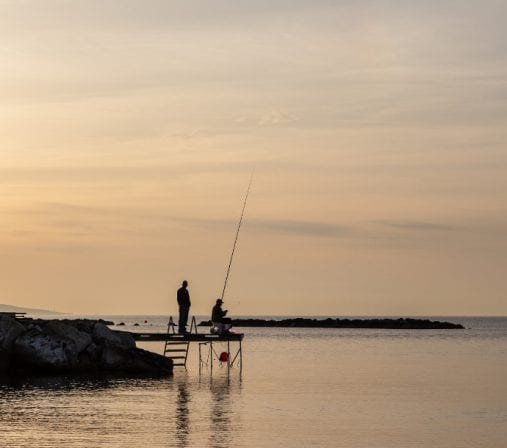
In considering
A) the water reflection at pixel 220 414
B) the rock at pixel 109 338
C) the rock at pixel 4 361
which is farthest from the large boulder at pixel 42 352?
the water reflection at pixel 220 414

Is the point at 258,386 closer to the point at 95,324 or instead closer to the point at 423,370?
the point at 95,324

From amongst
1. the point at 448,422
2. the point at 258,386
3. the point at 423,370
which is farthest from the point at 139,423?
the point at 423,370

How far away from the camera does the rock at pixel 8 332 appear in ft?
140

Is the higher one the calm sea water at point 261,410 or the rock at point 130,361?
the rock at point 130,361

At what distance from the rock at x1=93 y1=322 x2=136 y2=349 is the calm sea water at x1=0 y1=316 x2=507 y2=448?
2590 millimetres

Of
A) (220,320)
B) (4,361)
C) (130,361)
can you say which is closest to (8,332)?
(4,361)

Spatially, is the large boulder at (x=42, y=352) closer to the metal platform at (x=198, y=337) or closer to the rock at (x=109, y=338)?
the rock at (x=109, y=338)

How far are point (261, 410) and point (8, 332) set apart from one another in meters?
14.0

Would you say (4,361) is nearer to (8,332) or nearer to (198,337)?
(8,332)

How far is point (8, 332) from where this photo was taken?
42.9 meters

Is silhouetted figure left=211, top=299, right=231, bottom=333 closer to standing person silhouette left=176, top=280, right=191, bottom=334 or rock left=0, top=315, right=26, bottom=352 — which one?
standing person silhouette left=176, top=280, right=191, bottom=334

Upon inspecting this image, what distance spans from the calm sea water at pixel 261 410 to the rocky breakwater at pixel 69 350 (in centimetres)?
134

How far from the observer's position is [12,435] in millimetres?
25922

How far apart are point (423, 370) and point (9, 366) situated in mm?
20955
